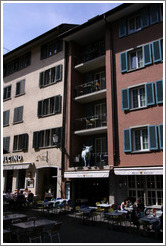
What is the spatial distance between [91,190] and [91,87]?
847 cm

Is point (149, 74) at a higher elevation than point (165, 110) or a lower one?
higher

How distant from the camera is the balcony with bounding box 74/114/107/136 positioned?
17.2m

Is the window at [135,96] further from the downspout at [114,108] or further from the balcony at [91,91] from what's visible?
the balcony at [91,91]

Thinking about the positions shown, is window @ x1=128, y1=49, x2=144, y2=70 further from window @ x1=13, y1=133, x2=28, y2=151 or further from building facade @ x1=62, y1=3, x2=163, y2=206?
window @ x1=13, y1=133, x2=28, y2=151

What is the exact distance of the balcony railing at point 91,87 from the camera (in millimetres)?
18828

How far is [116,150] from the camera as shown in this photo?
15383 millimetres

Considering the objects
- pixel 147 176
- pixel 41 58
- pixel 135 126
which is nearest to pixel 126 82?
pixel 135 126

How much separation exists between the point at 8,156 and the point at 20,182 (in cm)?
304

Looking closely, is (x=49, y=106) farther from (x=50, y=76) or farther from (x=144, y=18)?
(x=144, y=18)

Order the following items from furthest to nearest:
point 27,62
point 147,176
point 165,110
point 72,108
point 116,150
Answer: point 27,62 < point 72,108 < point 116,150 < point 147,176 < point 165,110

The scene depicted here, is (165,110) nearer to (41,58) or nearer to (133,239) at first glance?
(133,239)

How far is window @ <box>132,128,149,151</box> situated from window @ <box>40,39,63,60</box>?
11.0 meters

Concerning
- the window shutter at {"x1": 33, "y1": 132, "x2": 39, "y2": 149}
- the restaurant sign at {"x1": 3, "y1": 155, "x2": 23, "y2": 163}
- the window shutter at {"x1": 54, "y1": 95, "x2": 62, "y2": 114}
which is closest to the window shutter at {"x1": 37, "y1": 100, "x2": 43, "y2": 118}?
the window shutter at {"x1": 33, "y1": 132, "x2": 39, "y2": 149}

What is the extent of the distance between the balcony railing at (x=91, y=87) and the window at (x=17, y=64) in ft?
23.9
